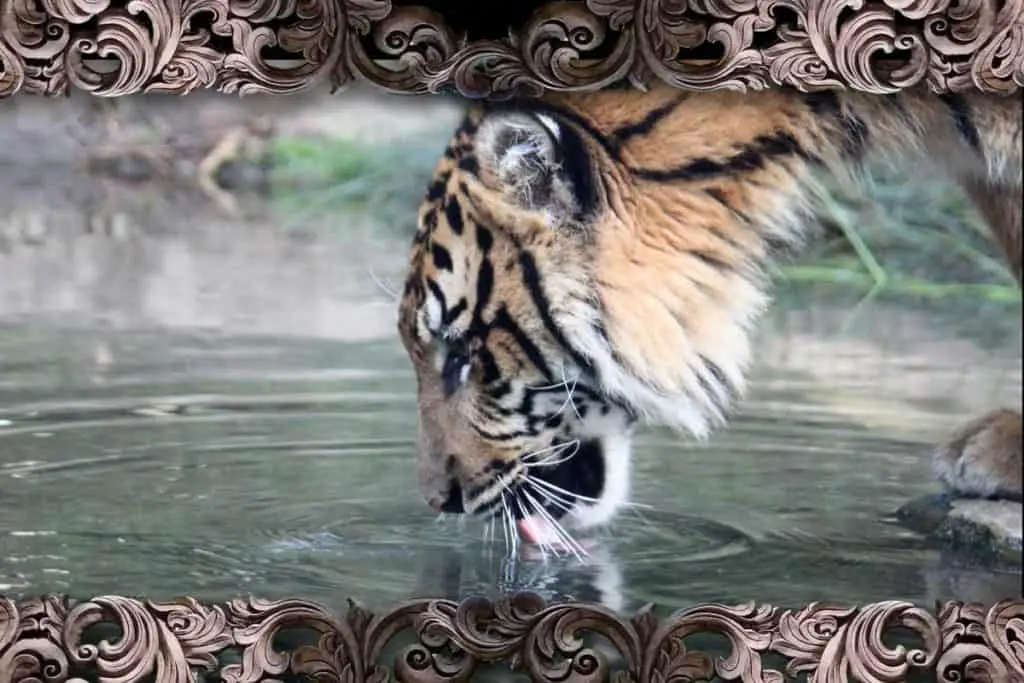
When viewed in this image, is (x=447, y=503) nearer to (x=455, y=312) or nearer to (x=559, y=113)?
(x=455, y=312)

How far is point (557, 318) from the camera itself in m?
1.21

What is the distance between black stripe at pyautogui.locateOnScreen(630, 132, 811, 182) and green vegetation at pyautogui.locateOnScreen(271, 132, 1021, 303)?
0.27 feet

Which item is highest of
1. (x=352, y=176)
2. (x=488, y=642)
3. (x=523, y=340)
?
(x=352, y=176)

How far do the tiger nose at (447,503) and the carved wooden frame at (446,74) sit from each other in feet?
0.31

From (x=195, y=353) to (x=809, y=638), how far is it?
0.53 m

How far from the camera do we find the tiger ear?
1.16m

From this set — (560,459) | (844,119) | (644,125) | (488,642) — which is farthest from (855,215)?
(488,642)

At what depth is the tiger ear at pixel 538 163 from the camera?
1160 millimetres

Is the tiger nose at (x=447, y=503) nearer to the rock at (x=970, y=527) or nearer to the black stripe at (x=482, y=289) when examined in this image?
the black stripe at (x=482, y=289)

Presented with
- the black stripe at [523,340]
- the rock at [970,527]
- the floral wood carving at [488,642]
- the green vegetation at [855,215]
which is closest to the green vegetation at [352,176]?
the green vegetation at [855,215]

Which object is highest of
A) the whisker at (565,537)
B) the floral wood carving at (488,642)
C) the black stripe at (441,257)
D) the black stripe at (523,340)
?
the black stripe at (441,257)

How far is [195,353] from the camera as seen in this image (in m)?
1.23

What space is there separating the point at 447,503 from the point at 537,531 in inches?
3.0

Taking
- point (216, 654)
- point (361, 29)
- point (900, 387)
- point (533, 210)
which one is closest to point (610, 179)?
point (533, 210)
